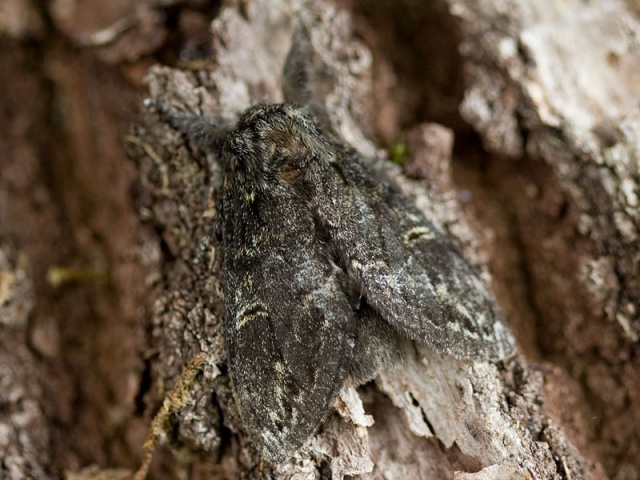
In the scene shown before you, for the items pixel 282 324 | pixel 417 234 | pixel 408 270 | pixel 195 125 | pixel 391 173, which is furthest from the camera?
pixel 391 173

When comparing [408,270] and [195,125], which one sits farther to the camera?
[195,125]

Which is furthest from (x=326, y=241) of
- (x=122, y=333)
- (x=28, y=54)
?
(x=28, y=54)

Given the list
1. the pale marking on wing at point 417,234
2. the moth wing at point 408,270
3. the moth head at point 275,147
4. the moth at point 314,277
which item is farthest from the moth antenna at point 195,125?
the pale marking on wing at point 417,234

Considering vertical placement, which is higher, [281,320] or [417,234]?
[417,234]

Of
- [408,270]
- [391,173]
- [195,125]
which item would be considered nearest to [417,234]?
[408,270]

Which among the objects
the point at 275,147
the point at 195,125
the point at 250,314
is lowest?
the point at 250,314

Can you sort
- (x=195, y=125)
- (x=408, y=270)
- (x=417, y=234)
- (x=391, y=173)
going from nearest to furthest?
(x=408, y=270), (x=417, y=234), (x=195, y=125), (x=391, y=173)

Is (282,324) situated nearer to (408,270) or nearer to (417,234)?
(408,270)
